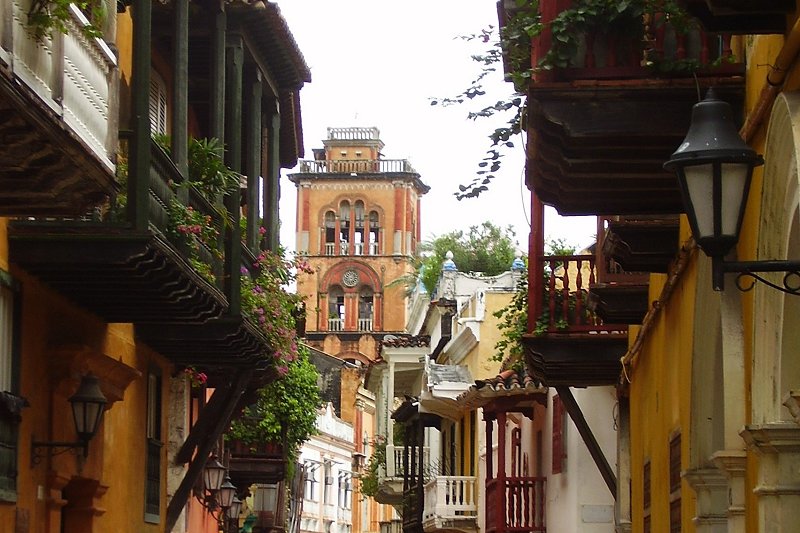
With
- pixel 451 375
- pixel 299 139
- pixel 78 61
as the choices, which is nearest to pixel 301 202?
pixel 451 375

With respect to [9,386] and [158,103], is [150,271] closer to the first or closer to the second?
[9,386]

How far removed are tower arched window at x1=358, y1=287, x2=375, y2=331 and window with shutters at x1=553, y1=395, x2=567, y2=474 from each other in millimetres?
73154

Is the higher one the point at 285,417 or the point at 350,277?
the point at 350,277

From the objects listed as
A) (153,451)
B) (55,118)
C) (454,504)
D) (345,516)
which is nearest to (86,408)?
(55,118)

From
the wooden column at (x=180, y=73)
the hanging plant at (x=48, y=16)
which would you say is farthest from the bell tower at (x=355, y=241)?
the hanging plant at (x=48, y=16)

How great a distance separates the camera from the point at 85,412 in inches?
488

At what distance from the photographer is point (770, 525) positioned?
741 cm

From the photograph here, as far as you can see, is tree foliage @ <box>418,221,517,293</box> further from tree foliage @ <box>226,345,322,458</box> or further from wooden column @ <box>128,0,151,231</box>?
wooden column @ <box>128,0,151,231</box>

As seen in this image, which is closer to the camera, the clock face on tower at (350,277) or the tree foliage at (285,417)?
the tree foliage at (285,417)

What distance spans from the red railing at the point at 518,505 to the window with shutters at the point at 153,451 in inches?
380

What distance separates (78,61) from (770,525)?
4326mm

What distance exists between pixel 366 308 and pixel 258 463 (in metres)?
70.9

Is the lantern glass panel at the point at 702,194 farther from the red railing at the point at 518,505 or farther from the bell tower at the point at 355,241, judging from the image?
the bell tower at the point at 355,241

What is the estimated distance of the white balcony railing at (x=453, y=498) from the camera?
3253 centimetres
